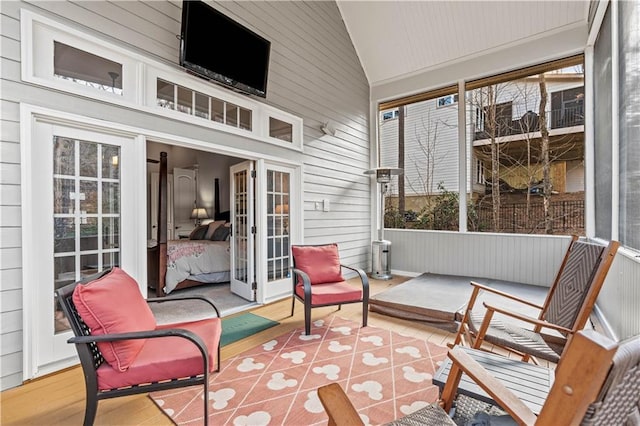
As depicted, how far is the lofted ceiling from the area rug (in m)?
4.83

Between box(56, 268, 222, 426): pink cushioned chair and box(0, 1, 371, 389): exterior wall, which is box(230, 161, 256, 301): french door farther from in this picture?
box(56, 268, 222, 426): pink cushioned chair

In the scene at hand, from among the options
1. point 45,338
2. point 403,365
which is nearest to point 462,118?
point 403,365

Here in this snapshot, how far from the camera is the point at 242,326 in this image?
132 inches

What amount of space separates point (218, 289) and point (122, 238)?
93.1 inches

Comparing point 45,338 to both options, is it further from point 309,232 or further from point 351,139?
point 351,139

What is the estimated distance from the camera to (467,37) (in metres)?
4.99

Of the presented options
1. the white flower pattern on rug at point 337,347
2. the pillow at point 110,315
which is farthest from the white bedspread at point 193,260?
the pillow at point 110,315

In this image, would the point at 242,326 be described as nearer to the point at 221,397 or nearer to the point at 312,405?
the point at 221,397

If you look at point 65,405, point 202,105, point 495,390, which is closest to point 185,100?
point 202,105

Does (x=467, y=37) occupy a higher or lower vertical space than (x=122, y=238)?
higher

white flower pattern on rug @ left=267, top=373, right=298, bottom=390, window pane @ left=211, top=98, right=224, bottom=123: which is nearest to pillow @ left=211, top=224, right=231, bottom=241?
window pane @ left=211, top=98, right=224, bottom=123

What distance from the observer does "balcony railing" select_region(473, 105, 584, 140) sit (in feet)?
14.4

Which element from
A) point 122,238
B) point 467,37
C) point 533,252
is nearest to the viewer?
point 122,238

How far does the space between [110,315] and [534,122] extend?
19.1ft
